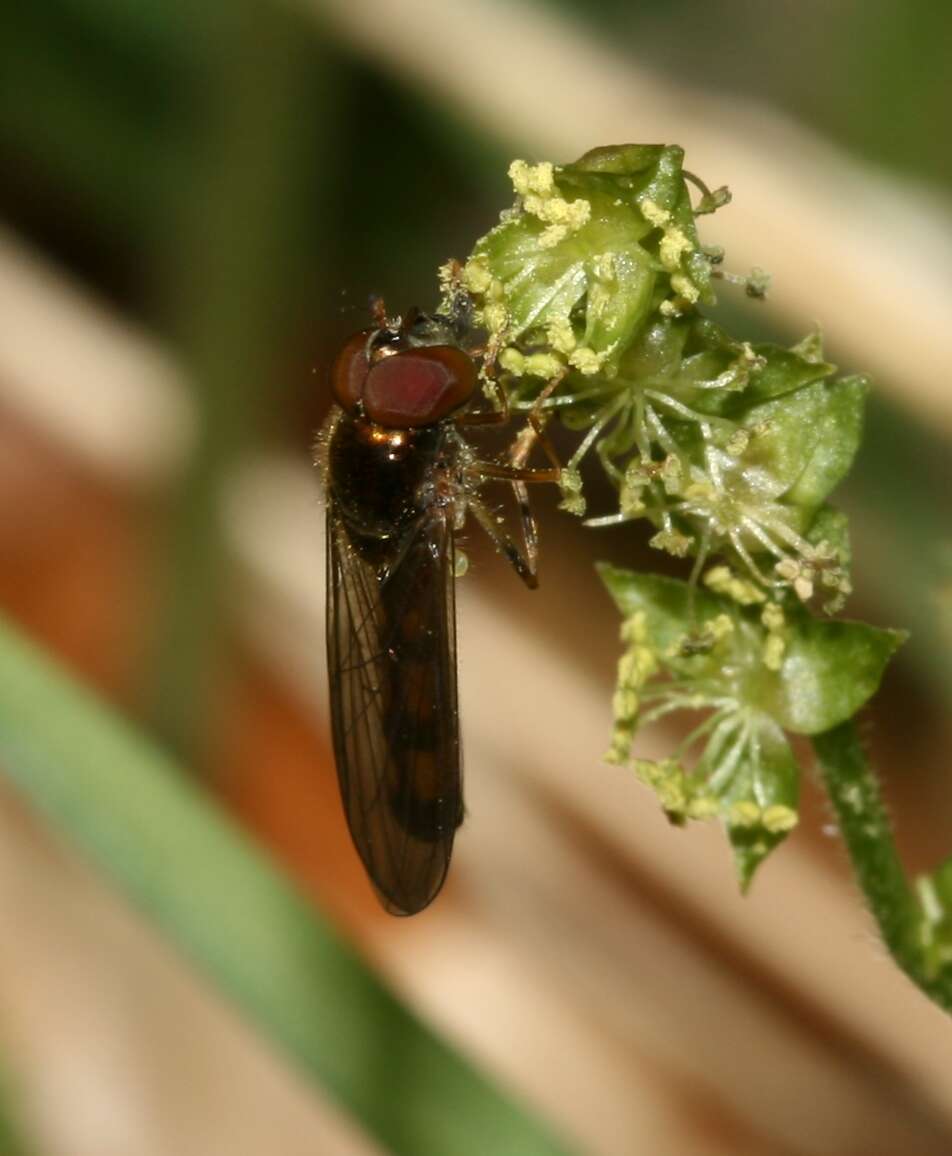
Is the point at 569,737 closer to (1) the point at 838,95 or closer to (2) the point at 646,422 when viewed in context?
(1) the point at 838,95

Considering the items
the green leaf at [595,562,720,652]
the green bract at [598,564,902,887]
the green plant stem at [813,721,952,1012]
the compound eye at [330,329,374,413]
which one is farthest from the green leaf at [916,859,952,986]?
the compound eye at [330,329,374,413]

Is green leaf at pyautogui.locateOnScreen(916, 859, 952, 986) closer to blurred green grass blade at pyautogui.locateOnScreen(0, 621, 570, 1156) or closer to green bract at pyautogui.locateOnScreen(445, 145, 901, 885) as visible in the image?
green bract at pyautogui.locateOnScreen(445, 145, 901, 885)

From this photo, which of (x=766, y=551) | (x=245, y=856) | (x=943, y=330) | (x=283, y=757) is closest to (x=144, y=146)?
(x=283, y=757)

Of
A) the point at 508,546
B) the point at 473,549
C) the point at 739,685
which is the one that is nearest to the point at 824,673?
the point at 739,685

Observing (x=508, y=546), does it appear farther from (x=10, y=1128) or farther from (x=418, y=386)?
(x=10, y=1128)

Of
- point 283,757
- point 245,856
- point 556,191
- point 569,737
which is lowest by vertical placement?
point 283,757

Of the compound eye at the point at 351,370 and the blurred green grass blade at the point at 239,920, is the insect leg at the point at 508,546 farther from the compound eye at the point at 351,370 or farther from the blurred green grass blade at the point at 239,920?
the blurred green grass blade at the point at 239,920

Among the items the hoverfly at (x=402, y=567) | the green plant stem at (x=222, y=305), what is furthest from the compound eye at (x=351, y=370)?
the green plant stem at (x=222, y=305)
